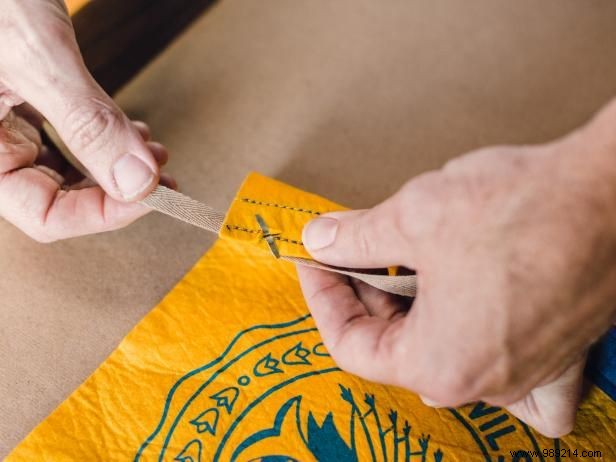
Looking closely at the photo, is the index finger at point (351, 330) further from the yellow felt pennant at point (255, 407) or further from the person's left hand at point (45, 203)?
the person's left hand at point (45, 203)

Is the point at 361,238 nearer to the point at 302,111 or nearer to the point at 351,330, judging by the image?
the point at 351,330

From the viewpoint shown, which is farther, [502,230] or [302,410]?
[302,410]

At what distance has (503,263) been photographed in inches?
12.6

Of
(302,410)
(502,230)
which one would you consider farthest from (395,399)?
(502,230)

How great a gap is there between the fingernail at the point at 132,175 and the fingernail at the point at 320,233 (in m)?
0.14

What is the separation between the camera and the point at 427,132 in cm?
69

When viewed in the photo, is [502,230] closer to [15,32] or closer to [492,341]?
[492,341]

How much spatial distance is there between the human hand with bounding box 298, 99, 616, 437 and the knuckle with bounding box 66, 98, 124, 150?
0.23 m

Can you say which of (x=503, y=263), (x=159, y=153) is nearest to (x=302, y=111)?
(x=159, y=153)

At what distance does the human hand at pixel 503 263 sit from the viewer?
0.32m

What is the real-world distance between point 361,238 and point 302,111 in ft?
1.13

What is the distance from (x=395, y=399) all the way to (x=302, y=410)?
0.26 feet

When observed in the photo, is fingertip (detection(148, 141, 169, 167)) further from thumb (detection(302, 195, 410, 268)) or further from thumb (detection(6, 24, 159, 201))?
thumb (detection(302, 195, 410, 268))

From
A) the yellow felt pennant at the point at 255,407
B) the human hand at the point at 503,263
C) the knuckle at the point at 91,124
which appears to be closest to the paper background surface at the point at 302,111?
the yellow felt pennant at the point at 255,407
